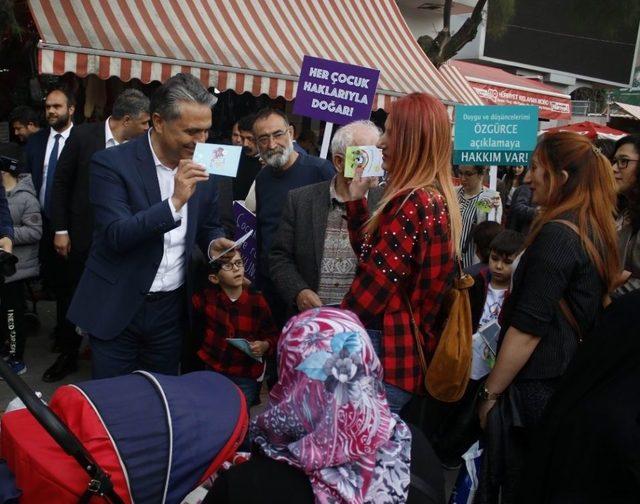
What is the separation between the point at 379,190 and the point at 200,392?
1.69m

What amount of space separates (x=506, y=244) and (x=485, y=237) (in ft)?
1.57

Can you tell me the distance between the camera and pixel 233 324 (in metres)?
4.04

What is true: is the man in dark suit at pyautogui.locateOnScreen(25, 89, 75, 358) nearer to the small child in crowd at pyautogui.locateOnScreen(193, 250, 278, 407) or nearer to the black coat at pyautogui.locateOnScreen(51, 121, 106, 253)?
the black coat at pyautogui.locateOnScreen(51, 121, 106, 253)

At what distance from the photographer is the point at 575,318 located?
2.60 m

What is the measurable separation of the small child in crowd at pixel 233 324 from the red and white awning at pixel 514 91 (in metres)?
15.0

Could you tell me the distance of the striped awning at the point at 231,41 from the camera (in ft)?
23.5

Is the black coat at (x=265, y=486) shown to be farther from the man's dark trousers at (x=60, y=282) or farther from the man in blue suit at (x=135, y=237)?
the man's dark trousers at (x=60, y=282)

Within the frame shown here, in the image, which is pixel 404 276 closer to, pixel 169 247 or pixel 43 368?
pixel 169 247

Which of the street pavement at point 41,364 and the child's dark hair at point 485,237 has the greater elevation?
the child's dark hair at point 485,237

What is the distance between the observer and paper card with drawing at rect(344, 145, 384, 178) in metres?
3.07

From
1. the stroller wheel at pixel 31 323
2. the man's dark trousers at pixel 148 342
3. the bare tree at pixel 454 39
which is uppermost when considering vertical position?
the bare tree at pixel 454 39

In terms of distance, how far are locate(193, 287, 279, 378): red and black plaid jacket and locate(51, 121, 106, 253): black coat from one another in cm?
136

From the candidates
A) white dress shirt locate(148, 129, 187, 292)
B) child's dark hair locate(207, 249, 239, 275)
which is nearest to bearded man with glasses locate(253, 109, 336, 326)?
child's dark hair locate(207, 249, 239, 275)

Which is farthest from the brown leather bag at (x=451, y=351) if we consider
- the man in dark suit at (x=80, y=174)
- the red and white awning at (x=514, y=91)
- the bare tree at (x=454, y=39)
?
the red and white awning at (x=514, y=91)
